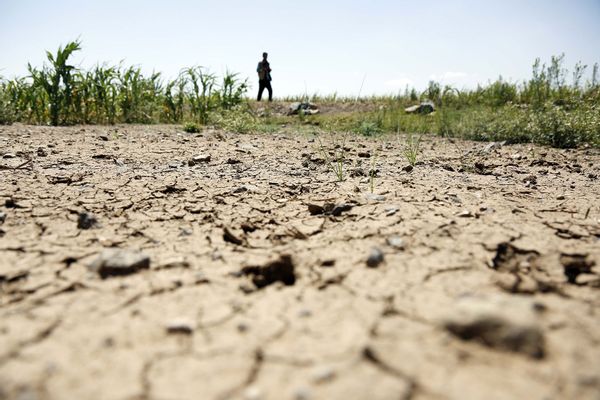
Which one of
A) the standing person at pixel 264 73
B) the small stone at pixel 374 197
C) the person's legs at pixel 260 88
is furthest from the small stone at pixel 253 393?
the person's legs at pixel 260 88

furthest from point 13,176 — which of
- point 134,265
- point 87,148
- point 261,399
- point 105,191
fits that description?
point 261,399

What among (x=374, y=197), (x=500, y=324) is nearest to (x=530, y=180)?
(x=374, y=197)

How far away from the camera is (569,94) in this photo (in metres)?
9.31

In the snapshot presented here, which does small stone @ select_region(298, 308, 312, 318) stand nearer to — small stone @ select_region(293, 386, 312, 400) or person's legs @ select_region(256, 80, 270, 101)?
small stone @ select_region(293, 386, 312, 400)

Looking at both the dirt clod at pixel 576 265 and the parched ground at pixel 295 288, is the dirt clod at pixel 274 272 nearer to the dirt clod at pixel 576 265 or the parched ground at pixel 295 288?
the parched ground at pixel 295 288

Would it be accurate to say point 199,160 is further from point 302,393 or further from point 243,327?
point 302,393

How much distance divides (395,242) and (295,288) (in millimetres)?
533

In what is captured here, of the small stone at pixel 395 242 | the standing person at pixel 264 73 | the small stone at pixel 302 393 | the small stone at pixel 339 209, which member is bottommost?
the small stone at pixel 302 393

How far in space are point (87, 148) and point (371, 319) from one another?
11.7 ft

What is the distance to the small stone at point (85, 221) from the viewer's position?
1809 millimetres

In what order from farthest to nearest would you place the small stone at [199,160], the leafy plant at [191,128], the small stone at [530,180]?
the leafy plant at [191,128] < the small stone at [199,160] < the small stone at [530,180]

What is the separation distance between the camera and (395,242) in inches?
63.6

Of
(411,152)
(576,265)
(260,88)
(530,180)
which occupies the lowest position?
(576,265)

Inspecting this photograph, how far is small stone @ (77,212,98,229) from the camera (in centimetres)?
181
